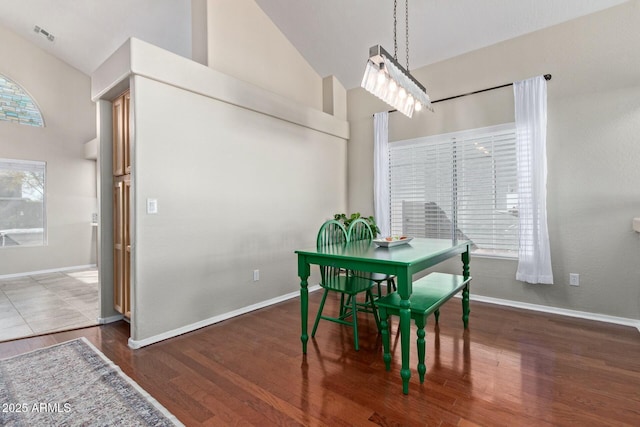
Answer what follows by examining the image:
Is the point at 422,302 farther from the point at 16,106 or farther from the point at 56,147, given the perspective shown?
the point at 16,106

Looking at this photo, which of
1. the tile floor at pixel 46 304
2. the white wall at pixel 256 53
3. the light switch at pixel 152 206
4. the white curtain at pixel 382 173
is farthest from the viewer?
the white curtain at pixel 382 173

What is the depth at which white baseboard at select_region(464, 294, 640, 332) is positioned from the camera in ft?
9.94

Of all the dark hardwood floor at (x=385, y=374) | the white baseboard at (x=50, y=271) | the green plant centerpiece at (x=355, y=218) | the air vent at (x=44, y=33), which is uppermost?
the air vent at (x=44, y=33)

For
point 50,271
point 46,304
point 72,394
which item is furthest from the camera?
point 50,271

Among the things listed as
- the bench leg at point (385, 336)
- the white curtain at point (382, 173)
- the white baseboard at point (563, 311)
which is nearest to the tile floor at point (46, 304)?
the bench leg at point (385, 336)

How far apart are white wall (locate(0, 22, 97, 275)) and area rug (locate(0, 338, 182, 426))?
435 cm

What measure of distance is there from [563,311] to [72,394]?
4282 mm

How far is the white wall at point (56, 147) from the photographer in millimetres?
5430

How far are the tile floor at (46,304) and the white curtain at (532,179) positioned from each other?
4.55 m

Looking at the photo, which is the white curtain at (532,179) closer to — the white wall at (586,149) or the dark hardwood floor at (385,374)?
the white wall at (586,149)

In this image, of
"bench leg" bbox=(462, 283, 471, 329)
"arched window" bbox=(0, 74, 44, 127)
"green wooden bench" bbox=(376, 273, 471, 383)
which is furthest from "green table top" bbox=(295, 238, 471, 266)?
"arched window" bbox=(0, 74, 44, 127)

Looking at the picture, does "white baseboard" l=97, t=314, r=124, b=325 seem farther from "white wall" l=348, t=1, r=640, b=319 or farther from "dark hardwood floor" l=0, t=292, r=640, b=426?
"white wall" l=348, t=1, r=640, b=319

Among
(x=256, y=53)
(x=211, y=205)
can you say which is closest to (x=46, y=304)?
(x=211, y=205)

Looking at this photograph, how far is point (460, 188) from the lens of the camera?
3998 millimetres
